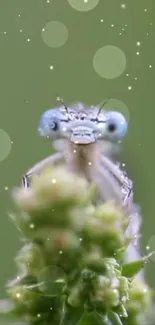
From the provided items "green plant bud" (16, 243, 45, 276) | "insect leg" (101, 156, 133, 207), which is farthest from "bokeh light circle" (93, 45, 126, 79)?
"green plant bud" (16, 243, 45, 276)

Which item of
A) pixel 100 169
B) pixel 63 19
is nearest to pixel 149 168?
pixel 100 169

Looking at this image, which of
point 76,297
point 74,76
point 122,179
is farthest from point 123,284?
point 74,76

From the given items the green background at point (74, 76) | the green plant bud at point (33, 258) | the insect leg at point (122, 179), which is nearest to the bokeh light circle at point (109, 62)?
the green background at point (74, 76)

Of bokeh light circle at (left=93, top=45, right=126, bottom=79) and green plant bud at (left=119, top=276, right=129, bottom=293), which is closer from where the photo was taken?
green plant bud at (left=119, top=276, right=129, bottom=293)

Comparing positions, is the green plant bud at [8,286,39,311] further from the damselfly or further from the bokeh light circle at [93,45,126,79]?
the bokeh light circle at [93,45,126,79]

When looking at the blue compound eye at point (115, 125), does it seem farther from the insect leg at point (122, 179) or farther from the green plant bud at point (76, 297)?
the green plant bud at point (76, 297)

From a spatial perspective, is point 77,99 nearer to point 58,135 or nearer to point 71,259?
point 58,135

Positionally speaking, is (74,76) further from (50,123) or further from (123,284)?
(123,284)
